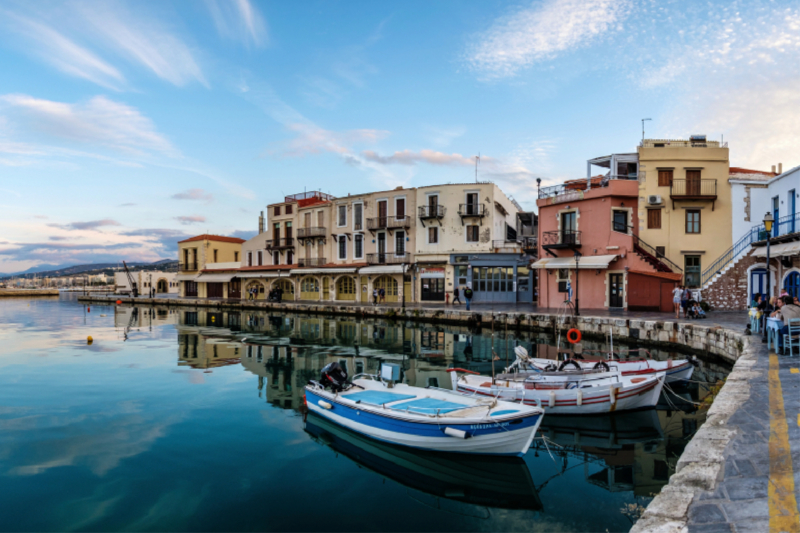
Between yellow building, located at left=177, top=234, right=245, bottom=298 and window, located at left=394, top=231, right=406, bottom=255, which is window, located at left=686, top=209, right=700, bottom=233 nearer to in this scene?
window, located at left=394, top=231, right=406, bottom=255

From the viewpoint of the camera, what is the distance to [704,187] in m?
27.0

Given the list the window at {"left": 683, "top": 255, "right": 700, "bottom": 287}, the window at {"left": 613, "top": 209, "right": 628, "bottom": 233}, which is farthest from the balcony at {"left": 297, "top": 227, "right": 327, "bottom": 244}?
the window at {"left": 683, "top": 255, "right": 700, "bottom": 287}

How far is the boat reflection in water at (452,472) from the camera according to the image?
24.7 ft

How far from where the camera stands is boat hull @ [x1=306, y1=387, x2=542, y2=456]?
825 cm

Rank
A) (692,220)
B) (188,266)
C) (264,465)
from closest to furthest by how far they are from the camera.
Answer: (264,465), (692,220), (188,266)

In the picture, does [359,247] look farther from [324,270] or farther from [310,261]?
[310,261]

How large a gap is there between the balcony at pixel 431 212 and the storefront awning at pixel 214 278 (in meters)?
24.0

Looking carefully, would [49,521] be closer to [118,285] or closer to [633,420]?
[633,420]

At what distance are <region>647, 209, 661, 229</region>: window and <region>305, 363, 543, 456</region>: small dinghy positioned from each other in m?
23.6

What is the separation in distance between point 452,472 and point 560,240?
24.7 meters

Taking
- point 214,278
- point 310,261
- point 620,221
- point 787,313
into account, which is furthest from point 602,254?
point 214,278

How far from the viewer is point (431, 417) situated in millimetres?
8555

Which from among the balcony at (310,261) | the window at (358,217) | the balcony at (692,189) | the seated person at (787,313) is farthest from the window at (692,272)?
the balcony at (310,261)

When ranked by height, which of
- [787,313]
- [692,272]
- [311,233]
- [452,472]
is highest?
[311,233]
